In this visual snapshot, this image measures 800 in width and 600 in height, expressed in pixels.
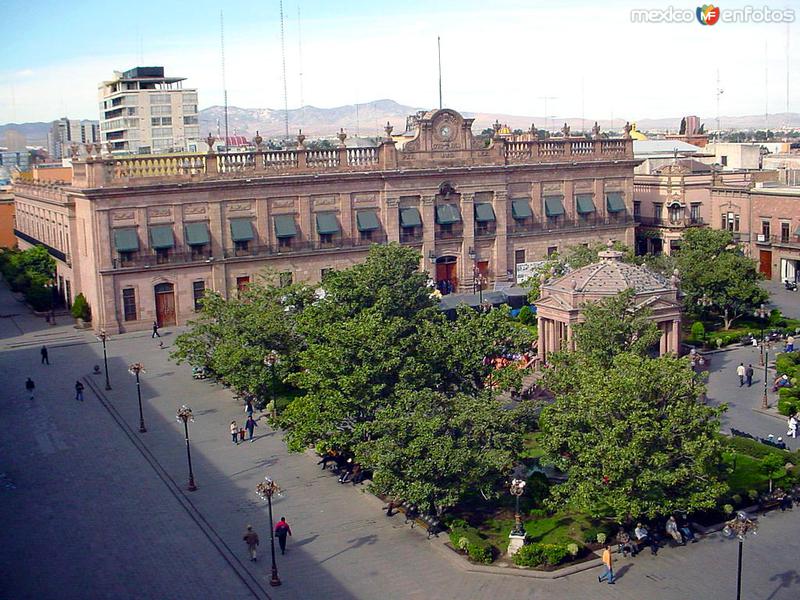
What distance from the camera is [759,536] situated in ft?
93.9

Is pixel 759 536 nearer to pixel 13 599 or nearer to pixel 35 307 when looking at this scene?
pixel 13 599

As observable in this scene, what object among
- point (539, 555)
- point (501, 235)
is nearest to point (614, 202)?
point (501, 235)

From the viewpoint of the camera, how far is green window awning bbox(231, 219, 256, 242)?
60594 millimetres

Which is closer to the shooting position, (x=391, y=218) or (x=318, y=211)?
(x=318, y=211)

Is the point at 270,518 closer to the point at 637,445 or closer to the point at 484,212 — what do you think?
the point at 637,445

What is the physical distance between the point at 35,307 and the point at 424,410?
4581 centimetres

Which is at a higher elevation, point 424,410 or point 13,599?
point 424,410

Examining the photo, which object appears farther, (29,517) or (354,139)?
(354,139)

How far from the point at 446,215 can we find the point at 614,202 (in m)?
14.1

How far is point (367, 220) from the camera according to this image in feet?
212

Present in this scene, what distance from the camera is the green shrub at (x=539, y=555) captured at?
26781mm

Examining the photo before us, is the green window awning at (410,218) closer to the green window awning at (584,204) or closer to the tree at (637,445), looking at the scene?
the green window awning at (584,204)

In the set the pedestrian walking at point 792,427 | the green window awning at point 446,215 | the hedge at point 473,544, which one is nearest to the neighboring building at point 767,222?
the green window awning at point 446,215

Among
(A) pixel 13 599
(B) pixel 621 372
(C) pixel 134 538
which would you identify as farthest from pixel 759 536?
(A) pixel 13 599
